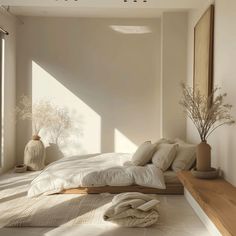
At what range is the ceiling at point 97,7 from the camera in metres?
4.26

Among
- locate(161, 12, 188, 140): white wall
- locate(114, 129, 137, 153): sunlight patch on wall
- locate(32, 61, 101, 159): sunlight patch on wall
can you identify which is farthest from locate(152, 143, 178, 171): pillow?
locate(32, 61, 101, 159): sunlight patch on wall

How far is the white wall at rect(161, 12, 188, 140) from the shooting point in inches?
209

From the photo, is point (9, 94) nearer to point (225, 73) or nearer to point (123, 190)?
point (123, 190)

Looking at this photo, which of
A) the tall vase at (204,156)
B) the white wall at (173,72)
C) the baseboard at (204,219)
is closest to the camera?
the baseboard at (204,219)

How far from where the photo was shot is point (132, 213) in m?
2.49

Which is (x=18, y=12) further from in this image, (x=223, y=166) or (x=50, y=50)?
(x=223, y=166)

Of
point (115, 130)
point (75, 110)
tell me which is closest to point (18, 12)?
point (75, 110)

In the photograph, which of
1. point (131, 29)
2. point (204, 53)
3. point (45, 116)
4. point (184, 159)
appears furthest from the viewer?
point (131, 29)

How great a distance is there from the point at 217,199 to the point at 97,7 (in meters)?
3.86

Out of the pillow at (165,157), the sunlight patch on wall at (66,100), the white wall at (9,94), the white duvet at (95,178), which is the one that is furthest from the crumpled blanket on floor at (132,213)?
the sunlight patch on wall at (66,100)

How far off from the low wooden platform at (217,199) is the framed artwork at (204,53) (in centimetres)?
117

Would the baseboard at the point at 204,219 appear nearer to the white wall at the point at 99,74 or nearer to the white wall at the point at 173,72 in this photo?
the white wall at the point at 173,72

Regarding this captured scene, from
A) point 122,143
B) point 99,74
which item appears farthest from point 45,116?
point 122,143

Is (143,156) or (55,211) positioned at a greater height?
(143,156)
